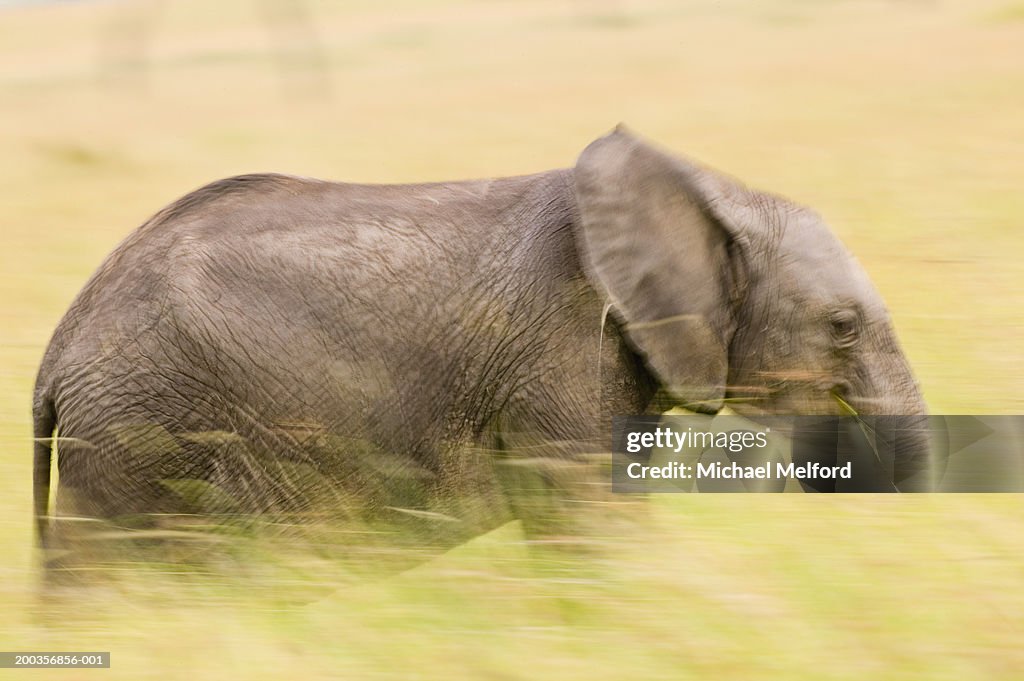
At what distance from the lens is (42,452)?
13.5 feet

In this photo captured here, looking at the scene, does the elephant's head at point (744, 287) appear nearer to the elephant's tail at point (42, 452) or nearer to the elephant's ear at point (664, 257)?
the elephant's ear at point (664, 257)

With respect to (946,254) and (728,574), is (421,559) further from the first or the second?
(946,254)

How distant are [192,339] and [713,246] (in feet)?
4.74

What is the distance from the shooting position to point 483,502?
404 cm

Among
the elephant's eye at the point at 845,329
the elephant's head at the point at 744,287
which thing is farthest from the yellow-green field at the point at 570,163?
the elephant's eye at the point at 845,329

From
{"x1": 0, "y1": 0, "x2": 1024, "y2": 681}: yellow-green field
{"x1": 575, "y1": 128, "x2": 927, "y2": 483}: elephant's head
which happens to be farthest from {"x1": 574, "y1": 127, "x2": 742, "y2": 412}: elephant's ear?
{"x1": 0, "y1": 0, "x2": 1024, "y2": 681}: yellow-green field

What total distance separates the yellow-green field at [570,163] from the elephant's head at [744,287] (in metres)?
0.34

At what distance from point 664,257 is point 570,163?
7352 mm

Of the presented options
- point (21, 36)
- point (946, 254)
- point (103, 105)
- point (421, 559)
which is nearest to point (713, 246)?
point (421, 559)

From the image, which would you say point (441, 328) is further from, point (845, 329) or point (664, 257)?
point (845, 329)

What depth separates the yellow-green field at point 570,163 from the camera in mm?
3387

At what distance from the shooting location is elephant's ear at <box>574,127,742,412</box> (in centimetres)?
396

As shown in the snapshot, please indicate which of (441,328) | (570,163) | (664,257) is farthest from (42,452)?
(570,163)

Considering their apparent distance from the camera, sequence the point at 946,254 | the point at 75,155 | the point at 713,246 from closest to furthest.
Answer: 1. the point at 713,246
2. the point at 946,254
3. the point at 75,155
